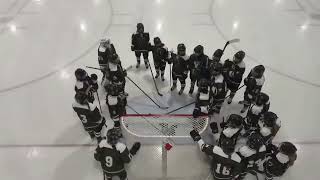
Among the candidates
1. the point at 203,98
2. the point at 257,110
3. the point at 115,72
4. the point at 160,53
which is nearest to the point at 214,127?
the point at 203,98

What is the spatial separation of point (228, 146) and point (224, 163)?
0.19 meters

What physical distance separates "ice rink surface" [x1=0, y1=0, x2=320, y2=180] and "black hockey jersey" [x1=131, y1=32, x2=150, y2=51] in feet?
1.62

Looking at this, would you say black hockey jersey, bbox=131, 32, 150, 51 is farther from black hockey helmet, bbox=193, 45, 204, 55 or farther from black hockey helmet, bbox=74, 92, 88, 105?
black hockey helmet, bbox=74, 92, 88, 105

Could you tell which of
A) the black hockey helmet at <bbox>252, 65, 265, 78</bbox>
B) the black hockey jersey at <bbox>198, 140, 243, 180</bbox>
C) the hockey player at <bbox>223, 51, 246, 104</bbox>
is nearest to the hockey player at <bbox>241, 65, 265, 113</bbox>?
the black hockey helmet at <bbox>252, 65, 265, 78</bbox>

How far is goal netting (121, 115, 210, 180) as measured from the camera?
3195 millimetres

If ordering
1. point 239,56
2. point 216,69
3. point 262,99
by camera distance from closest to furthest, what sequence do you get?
point 262,99 < point 216,69 < point 239,56

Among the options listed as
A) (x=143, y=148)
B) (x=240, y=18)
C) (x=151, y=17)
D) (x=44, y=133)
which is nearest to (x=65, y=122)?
(x=44, y=133)

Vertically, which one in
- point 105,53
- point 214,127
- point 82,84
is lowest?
point 214,127

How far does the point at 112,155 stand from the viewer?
2.66 meters

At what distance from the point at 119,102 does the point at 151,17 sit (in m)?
2.50

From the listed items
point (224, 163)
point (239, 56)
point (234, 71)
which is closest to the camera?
point (224, 163)

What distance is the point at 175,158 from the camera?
339 cm

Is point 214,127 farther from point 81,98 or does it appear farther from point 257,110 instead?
point 81,98

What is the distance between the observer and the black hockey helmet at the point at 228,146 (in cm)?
256
